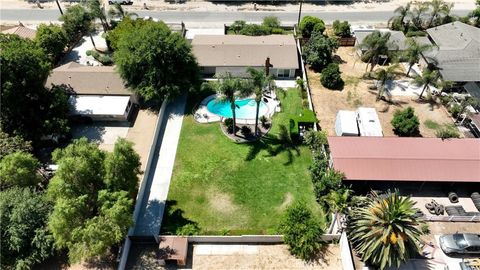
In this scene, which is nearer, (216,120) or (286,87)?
(216,120)

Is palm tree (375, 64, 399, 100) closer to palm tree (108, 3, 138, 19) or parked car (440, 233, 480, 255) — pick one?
parked car (440, 233, 480, 255)

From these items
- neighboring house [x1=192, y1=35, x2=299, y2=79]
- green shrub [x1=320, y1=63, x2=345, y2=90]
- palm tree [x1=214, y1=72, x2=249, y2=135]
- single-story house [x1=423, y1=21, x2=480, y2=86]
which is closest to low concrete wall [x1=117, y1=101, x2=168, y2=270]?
palm tree [x1=214, y1=72, x2=249, y2=135]

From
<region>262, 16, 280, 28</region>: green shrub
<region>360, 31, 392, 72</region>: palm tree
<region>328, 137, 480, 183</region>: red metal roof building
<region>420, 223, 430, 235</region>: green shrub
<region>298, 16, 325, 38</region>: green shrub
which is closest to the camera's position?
<region>420, 223, 430, 235</region>: green shrub

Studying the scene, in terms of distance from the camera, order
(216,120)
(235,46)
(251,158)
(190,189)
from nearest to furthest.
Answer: (190,189)
(251,158)
(216,120)
(235,46)

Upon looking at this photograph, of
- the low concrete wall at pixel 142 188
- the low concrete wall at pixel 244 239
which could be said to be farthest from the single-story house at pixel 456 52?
the low concrete wall at pixel 142 188

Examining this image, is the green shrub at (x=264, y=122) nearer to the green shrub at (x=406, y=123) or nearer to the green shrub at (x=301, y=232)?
the green shrub at (x=301, y=232)

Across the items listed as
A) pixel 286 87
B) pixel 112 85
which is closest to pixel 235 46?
pixel 286 87

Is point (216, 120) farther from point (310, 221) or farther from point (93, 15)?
point (93, 15)
